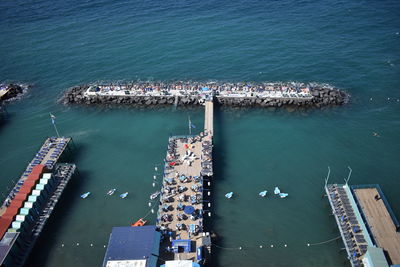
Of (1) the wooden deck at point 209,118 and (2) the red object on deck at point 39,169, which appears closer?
(2) the red object on deck at point 39,169

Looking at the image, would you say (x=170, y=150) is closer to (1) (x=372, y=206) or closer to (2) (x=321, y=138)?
(2) (x=321, y=138)

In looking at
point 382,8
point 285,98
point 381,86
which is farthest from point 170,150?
point 382,8

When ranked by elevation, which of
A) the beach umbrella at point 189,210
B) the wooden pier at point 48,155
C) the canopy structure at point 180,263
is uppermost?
the wooden pier at point 48,155

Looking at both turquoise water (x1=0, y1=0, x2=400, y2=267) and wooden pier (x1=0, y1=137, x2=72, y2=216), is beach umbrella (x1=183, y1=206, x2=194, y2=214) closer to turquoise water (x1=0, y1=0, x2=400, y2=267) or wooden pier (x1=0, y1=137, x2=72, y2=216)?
turquoise water (x1=0, y1=0, x2=400, y2=267)

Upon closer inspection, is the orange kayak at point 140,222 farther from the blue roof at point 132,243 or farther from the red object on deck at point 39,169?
the red object on deck at point 39,169

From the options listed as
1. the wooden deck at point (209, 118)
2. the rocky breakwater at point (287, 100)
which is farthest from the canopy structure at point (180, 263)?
the rocky breakwater at point (287, 100)

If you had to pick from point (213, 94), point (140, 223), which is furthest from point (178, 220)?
point (213, 94)

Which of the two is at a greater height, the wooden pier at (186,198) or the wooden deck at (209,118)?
the wooden deck at (209,118)
